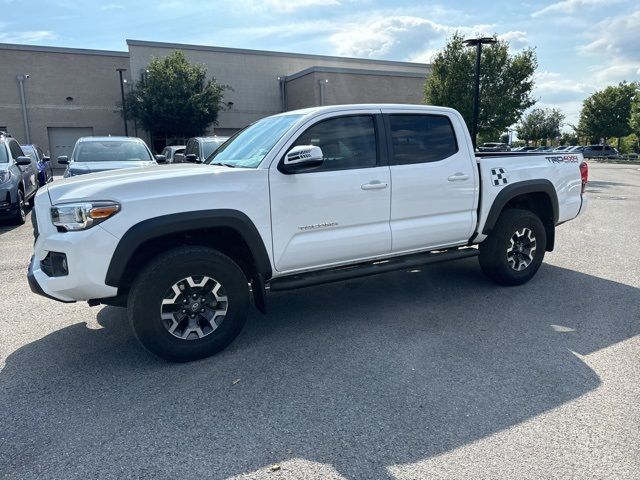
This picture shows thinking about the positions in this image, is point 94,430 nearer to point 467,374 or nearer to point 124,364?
point 124,364

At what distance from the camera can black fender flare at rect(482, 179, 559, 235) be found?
516cm

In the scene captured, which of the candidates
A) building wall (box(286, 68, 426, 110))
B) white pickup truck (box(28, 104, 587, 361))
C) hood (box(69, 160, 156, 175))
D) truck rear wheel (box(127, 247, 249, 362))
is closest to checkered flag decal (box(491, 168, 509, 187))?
white pickup truck (box(28, 104, 587, 361))

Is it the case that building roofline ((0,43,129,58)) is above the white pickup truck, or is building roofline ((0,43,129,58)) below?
above

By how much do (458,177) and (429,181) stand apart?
39cm

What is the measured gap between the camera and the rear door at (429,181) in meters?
4.56

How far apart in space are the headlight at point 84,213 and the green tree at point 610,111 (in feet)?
194

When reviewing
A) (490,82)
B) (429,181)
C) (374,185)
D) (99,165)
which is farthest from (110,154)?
→ (490,82)

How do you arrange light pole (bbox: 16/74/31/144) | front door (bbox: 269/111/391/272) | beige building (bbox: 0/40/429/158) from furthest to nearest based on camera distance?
beige building (bbox: 0/40/429/158), light pole (bbox: 16/74/31/144), front door (bbox: 269/111/391/272)

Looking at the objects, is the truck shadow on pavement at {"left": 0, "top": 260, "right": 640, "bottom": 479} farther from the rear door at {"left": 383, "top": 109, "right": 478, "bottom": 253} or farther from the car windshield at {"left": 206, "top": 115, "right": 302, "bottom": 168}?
the car windshield at {"left": 206, "top": 115, "right": 302, "bottom": 168}

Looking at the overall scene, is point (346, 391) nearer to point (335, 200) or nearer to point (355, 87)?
point (335, 200)

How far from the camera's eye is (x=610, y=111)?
51.7 meters

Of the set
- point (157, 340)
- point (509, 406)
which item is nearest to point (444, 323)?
point (509, 406)

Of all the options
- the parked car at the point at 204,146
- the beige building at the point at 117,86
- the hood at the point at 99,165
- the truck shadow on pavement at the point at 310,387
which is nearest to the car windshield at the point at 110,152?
the hood at the point at 99,165

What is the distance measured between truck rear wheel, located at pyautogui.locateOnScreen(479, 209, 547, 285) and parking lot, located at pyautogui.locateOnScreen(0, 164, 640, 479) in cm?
29
